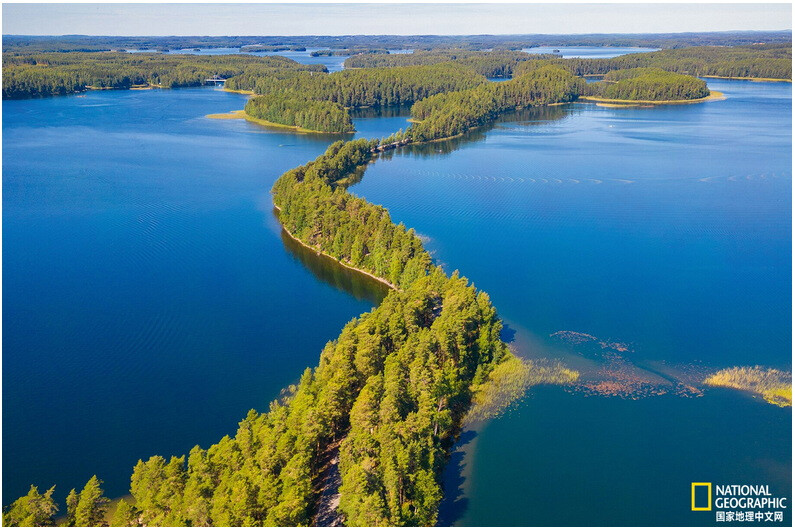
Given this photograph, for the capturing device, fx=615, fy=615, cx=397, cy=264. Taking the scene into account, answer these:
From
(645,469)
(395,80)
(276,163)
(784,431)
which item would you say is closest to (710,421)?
(784,431)

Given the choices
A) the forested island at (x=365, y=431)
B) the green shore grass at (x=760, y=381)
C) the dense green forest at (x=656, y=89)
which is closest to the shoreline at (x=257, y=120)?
the forested island at (x=365, y=431)

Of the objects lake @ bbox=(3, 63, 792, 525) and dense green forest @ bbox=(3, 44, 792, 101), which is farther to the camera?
dense green forest @ bbox=(3, 44, 792, 101)

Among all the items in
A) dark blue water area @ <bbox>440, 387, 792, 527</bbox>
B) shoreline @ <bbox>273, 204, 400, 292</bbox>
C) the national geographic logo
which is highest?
shoreline @ <bbox>273, 204, 400, 292</bbox>

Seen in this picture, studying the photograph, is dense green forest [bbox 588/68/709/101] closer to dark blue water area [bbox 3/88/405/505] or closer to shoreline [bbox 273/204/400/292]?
dark blue water area [bbox 3/88/405/505]

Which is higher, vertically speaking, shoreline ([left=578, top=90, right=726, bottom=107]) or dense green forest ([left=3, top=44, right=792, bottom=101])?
dense green forest ([left=3, top=44, right=792, bottom=101])

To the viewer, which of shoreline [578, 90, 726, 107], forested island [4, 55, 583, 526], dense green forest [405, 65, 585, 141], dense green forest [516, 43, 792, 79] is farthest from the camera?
dense green forest [516, 43, 792, 79]

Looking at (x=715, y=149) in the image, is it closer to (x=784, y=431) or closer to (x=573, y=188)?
(x=573, y=188)

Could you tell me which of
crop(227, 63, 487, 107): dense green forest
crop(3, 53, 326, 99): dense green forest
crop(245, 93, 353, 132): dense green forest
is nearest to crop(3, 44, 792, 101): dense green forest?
crop(227, 63, 487, 107): dense green forest

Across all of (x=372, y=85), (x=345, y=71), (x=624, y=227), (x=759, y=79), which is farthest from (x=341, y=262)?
(x=759, y=79)
